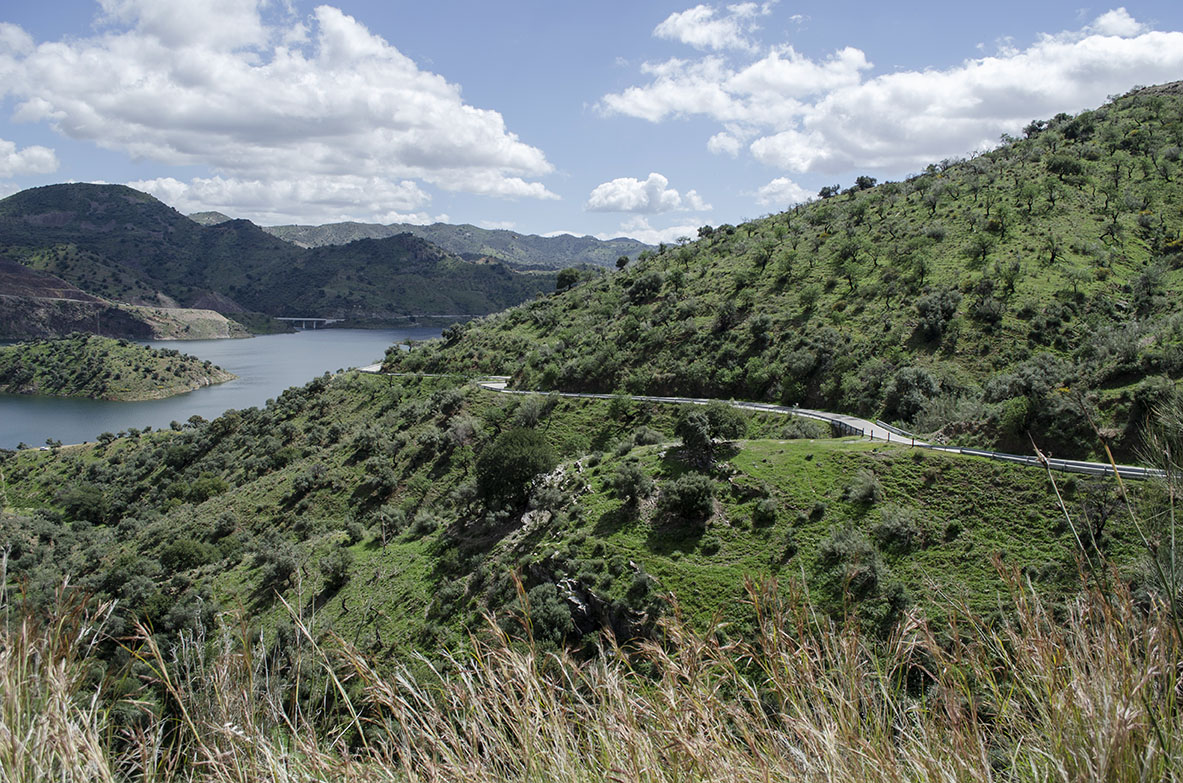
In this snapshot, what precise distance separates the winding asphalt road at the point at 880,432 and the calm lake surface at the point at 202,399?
207 feet

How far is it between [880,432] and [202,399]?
103641mm

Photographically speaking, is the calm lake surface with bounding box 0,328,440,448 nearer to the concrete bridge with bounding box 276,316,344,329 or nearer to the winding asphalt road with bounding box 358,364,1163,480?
the concrete bridge with bounding box 276,316,344,329

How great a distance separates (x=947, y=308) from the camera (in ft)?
130

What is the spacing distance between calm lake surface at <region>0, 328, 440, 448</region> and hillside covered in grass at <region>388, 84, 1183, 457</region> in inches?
1735

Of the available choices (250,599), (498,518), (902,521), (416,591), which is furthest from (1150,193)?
(250,599)

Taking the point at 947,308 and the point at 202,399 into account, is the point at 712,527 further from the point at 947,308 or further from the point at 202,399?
the point at 202,399

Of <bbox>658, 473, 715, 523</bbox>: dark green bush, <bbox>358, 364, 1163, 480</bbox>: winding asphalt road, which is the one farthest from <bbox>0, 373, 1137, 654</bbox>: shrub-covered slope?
<bbox>358, 364, 1163, 480</bbox>: winding asphalt road

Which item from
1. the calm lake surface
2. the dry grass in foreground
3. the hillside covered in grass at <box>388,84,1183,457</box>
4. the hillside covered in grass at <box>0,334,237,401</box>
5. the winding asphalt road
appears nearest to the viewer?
the dry grass in foreground

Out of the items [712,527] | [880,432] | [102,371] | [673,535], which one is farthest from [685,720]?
[102,371]

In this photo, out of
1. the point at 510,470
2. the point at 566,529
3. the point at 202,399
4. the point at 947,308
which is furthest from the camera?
the point at 202,399

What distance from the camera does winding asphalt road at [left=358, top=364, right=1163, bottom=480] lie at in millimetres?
20694

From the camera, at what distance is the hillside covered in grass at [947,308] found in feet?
91.9

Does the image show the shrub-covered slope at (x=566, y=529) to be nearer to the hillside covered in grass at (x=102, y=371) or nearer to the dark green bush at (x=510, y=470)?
the dark green bush at (x=510, y=470)

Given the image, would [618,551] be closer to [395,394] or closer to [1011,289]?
[1011,289]
